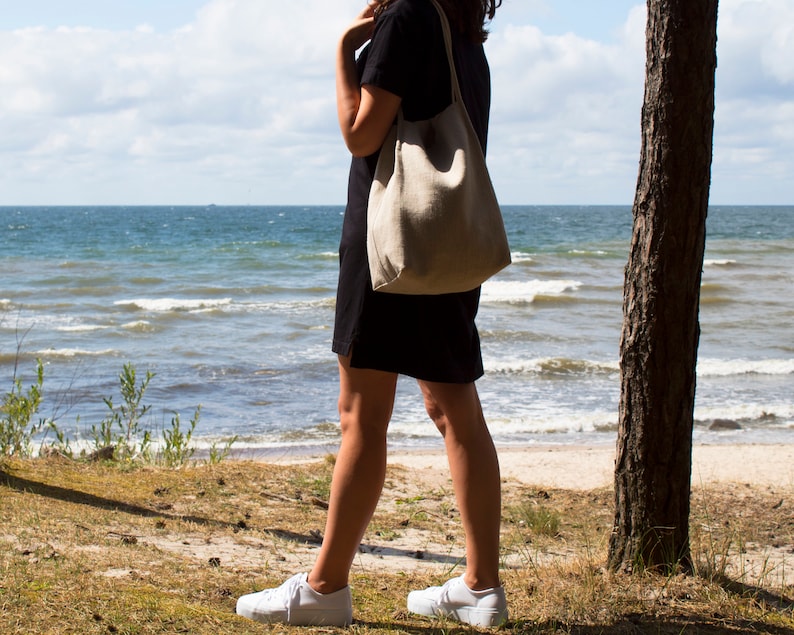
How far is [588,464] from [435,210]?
17.9ft

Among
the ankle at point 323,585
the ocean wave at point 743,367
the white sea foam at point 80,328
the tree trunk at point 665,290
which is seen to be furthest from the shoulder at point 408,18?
the white sea foam at point 80,328

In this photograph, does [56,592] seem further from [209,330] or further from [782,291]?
[782,291]

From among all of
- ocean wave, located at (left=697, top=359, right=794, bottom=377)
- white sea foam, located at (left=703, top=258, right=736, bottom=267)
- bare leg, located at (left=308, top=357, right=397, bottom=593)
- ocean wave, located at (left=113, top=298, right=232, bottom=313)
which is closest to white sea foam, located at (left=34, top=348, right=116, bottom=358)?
ocean wave, located at (left=113, top=298, right=232, bottom=313)

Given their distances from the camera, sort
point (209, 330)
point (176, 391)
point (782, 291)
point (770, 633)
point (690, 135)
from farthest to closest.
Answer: point (782, 291) → point (209, 330) → point (176, 391) → point (690, 135) → point (770, 633)

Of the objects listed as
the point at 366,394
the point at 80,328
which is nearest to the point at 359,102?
the point at 366,394

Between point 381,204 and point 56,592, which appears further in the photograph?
point 56,592

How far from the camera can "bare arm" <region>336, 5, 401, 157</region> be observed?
2.30m

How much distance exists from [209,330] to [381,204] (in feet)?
46.5

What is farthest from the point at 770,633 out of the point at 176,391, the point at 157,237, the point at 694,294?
the point at 157,237

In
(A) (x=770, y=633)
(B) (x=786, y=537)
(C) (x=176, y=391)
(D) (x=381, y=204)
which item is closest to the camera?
(D) (x=381, y=204)

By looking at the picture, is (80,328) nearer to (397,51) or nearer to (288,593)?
(288,593)

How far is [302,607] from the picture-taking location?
2590 mm

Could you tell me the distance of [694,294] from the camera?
3064 mm

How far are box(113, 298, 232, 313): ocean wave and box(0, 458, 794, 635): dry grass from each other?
1423 centimetres
